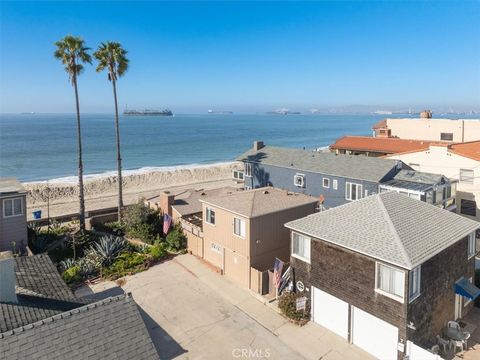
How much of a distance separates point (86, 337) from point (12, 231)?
17174 mm

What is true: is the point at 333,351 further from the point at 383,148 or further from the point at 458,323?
the point at 383,148

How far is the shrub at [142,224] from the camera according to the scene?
84.8 ft

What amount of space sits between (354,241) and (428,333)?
14.8 ft

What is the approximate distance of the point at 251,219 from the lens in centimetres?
1917

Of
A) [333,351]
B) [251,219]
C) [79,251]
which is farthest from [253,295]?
[79,251]

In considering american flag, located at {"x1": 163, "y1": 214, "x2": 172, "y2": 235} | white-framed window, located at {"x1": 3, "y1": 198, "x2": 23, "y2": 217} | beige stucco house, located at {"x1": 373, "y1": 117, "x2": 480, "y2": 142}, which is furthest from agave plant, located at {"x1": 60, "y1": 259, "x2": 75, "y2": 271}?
beige stucco house, located at {"x1": 373, "y1": 117, "x2": 480, "y2": 142}

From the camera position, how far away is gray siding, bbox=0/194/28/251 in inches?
865

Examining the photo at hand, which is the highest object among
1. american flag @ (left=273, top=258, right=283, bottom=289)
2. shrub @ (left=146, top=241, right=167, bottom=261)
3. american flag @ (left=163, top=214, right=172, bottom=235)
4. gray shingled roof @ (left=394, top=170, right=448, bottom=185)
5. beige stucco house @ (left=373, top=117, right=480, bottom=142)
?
beige stucco house @ (left=373, top=117, right=480, bottom=142)

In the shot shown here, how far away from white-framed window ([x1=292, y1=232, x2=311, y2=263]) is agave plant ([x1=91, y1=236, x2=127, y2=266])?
11.7 m

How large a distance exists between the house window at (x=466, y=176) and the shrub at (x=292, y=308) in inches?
801

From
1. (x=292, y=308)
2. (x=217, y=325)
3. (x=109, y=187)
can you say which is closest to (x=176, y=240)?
(x=217, y=325)

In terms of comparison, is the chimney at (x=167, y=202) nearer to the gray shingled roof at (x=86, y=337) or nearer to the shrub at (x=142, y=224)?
the shrub at (x=142, y=224)

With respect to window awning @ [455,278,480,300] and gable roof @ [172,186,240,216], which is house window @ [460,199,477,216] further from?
gable roof @ [172,186,240,216]

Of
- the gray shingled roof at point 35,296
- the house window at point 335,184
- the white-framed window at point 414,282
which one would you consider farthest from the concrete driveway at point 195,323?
the house window at point 335,184
